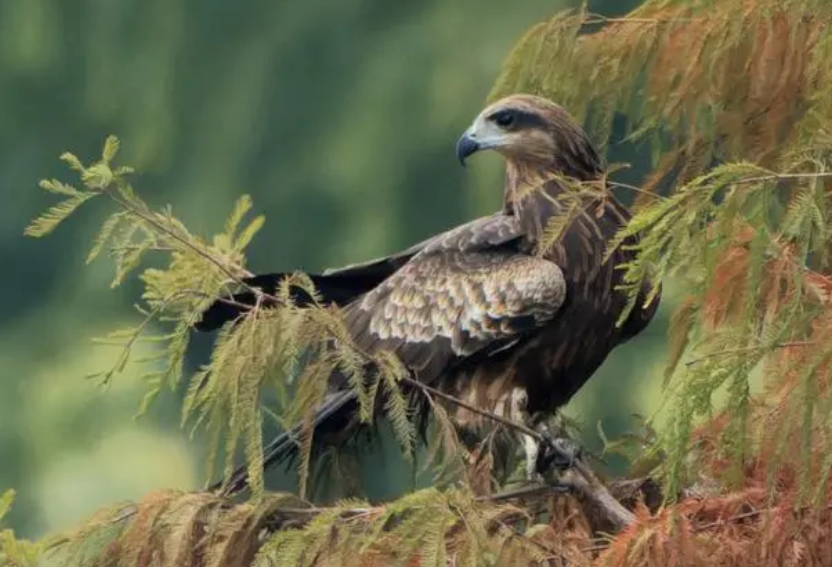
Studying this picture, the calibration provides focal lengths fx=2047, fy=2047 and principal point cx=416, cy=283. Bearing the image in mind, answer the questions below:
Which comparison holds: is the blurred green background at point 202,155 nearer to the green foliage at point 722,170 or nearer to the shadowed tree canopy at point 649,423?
the green foliage at point 722,170

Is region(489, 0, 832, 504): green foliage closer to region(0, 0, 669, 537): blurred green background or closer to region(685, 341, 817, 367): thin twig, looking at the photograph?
region(685, 341, 817, 367): thin twig

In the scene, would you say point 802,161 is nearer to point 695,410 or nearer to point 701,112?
point 695,410

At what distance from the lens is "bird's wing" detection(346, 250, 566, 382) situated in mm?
4312

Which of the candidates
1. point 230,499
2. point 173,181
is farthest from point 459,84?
point 230,499

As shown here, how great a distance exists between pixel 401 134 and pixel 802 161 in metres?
5.29

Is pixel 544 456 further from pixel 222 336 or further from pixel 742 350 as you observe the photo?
pixel 742 350

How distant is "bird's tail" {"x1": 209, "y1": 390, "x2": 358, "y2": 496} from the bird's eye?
74 centimetres

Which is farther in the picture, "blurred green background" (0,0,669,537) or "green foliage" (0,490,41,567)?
"blurred green background" (0,0,669,537)

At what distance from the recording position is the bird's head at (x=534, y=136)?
4.49 m

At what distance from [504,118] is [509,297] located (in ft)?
1.48

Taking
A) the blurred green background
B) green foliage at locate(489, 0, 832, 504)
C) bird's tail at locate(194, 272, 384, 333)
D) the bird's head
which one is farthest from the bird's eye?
the blurred green background

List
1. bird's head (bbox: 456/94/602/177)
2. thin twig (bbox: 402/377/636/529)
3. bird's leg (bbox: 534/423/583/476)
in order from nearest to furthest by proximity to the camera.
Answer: thin twig (bbox: 402/377/636/529) < bird's leg (bbox: 534/423/583/476) < bird's head (bbox: 456/94/602/177)

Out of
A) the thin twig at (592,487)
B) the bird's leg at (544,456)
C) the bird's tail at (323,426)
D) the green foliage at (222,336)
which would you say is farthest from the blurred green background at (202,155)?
the green foliage at (222,336)

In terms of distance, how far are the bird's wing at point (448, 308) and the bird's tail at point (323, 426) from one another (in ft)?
0.79
